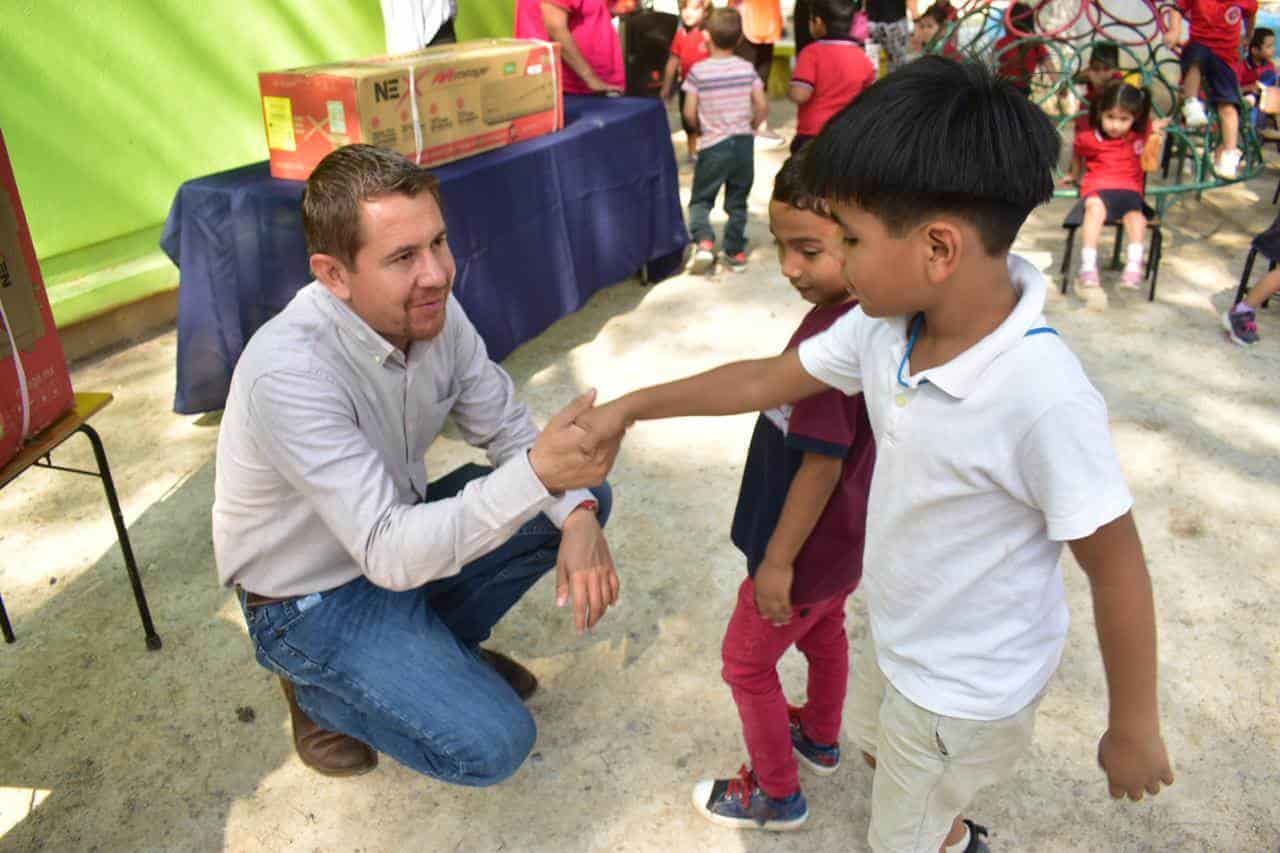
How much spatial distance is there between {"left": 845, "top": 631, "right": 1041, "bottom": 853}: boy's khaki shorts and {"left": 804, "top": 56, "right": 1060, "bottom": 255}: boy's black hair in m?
0.64

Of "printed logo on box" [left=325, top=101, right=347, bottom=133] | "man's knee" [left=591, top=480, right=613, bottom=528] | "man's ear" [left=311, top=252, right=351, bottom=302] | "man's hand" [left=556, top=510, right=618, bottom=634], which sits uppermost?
"printed logo on box" [left=325, top=101, right=347, bottom=133]

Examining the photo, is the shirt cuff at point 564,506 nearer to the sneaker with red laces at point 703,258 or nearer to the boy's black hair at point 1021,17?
the sneaker with red laces at point 703,258

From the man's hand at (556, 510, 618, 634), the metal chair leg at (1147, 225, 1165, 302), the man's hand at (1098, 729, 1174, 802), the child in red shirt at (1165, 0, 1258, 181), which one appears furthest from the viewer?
the child in red shirt at (1165, 0, 1258, 181)

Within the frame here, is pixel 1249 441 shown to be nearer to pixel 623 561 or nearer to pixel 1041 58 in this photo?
pixel 623 561

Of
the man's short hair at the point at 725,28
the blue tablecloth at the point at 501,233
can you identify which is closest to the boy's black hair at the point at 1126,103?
the man's short hair at the point at 725,28

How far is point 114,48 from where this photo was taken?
441 centimetres

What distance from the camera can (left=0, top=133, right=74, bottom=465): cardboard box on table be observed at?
2023 millimetres

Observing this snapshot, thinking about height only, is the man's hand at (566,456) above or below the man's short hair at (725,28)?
below

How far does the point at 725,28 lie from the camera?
5.16m

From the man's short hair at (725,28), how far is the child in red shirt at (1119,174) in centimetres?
178

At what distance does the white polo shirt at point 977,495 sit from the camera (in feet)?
3.80

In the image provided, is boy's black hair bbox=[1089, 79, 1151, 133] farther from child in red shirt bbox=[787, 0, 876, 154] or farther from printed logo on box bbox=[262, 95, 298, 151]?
printed logo on box bbox=[262, 95, 298, 151]

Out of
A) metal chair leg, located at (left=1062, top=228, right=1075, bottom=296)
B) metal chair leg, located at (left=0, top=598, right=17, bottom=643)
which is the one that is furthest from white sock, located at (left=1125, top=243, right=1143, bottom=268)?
metal chair leg, located at (left=0, top=598, right=17, bottom=643)

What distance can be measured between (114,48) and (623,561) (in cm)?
338
